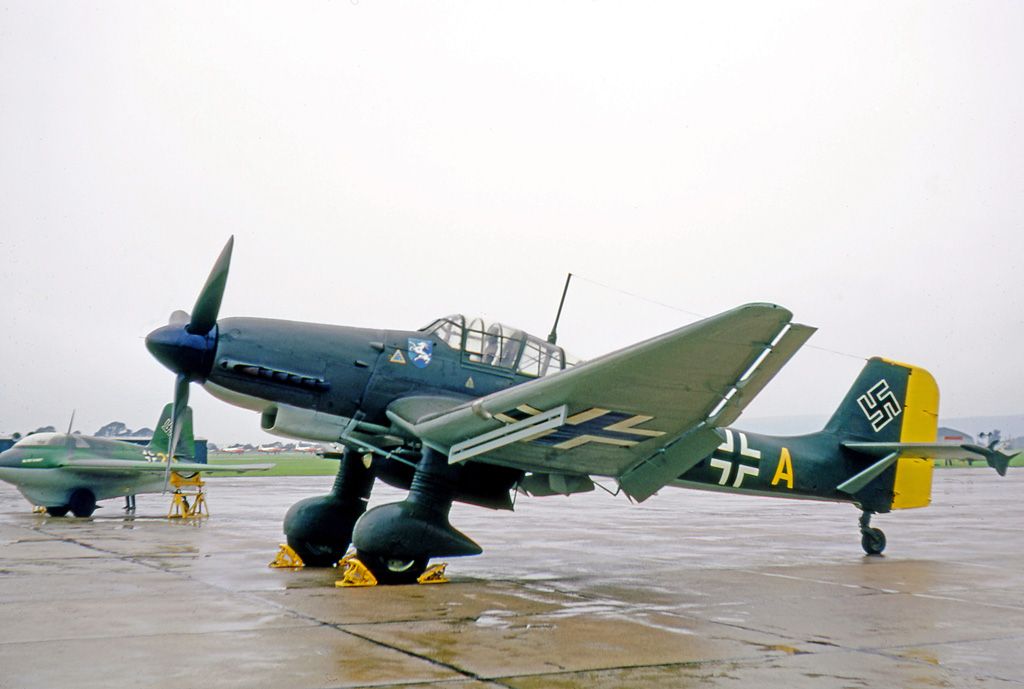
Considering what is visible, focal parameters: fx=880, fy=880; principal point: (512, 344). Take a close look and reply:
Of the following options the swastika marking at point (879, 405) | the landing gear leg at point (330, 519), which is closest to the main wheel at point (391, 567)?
the landing gear leg at point (330, 519)

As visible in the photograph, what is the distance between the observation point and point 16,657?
4.95 metres

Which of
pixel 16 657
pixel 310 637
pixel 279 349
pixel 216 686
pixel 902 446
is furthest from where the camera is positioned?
pixel 902 446

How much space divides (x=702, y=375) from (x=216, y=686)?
4.25 meters

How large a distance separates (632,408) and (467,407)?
4.69ft

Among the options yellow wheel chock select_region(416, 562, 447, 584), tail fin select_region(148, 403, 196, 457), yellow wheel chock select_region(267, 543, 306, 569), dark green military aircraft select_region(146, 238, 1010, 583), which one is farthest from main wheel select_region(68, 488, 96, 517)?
yellow wheel chock select_region(416, 562, 447, 584)

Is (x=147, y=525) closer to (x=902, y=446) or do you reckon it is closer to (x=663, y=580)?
(x=663, y=580)

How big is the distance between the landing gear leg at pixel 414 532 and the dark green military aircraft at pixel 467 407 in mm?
14

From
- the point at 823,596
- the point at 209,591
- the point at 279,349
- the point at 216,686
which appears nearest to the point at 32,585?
the point at 209,591

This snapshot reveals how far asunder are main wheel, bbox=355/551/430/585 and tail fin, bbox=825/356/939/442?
272 inches

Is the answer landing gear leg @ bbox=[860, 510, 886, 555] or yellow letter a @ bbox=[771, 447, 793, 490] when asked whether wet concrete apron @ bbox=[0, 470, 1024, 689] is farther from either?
yellow letter a @ bbox=[771, 447, 793, 490]

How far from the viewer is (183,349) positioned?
28.2 feet

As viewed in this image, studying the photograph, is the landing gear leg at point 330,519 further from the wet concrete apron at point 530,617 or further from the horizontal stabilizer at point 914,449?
the horizontal stabilizer at point 914,449

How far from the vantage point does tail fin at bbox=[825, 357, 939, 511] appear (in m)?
12.4

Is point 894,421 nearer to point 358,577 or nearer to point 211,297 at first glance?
point 358,577
